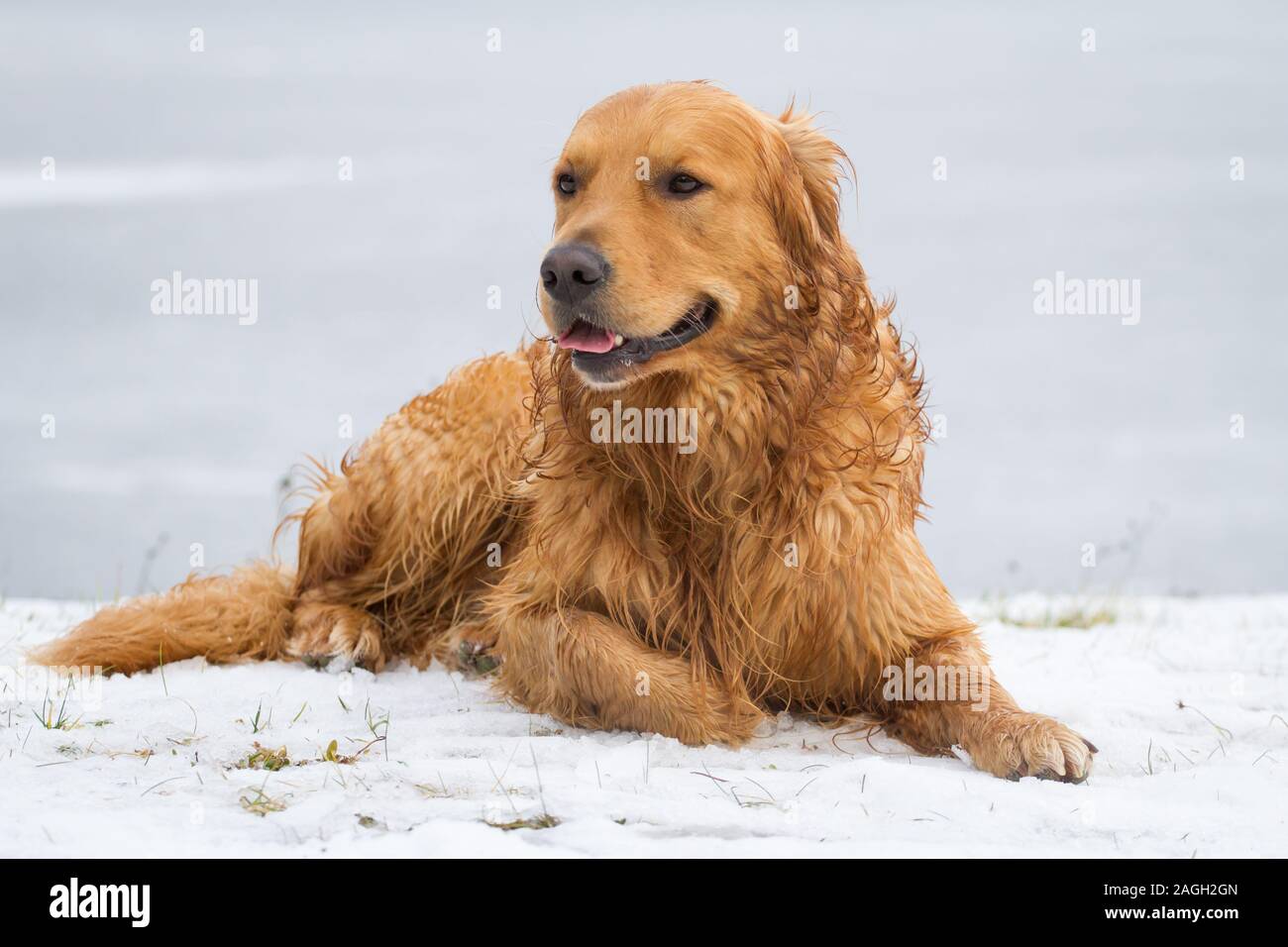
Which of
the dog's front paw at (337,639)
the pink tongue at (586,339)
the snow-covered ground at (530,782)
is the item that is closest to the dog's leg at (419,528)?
the dog's front paw at (337,639)

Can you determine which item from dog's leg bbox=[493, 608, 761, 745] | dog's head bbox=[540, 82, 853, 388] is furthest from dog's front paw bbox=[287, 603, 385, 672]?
dog's head bbox=[540, 82, 853, 388]

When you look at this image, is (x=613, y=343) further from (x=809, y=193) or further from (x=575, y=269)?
(x=809, y=193)

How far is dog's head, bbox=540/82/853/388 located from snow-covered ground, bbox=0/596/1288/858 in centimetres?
121

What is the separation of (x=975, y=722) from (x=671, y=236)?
174 cm

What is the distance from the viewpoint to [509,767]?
3684 mm

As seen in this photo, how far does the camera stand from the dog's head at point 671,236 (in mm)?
3824

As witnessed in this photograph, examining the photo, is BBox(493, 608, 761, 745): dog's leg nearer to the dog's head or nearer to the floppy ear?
the dog's head

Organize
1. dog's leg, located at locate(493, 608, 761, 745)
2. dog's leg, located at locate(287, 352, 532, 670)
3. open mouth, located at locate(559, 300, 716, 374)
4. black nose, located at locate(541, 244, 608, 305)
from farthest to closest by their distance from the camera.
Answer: dog's leg, located at locate(287, 352, 532, 670), dog's leg, located at locate(493, 608, 761, 745), open mouth, located at locate(559, 300, 716, 374), black nose, located at locate(541, 244, 608, 305)

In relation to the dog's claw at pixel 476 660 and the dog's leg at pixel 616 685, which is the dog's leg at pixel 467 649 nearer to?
the dog's claw at pixel 476 660

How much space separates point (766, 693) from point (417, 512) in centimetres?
189

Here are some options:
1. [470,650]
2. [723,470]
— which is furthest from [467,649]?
[723,470]

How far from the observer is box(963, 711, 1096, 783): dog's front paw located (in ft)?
12.6

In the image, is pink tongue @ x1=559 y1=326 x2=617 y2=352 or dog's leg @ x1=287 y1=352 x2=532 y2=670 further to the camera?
dog's leg @ x1=287 y1=352 x2=532 y2=670

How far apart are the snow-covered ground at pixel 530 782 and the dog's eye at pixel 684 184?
1.66m
